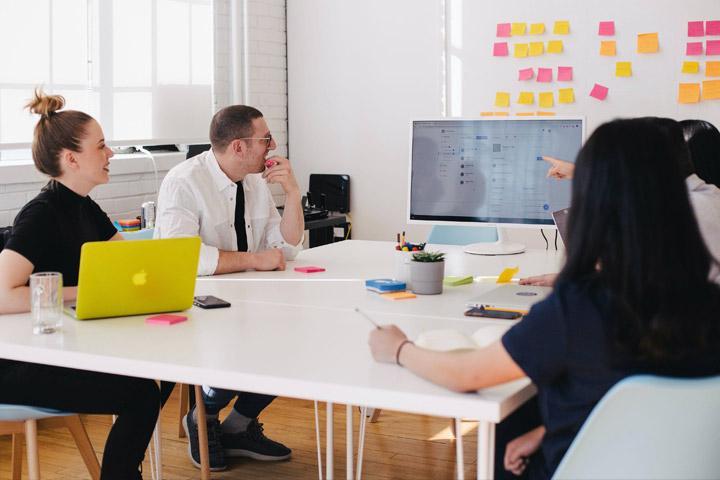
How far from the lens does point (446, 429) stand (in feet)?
11.6

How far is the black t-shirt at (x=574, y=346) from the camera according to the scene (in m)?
1.46

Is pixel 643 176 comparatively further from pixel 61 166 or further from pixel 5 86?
pixel 5 86

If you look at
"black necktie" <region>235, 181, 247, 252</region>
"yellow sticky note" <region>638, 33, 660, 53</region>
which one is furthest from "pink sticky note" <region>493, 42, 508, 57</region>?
"black necktie" <region>235, 181, 247, 252</region>

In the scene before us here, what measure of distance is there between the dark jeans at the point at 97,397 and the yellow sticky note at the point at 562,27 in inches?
127

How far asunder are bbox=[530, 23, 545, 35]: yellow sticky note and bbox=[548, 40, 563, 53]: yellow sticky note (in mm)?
72

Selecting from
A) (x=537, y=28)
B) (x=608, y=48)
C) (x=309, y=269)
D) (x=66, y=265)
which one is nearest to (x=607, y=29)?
(x=608, y=48)

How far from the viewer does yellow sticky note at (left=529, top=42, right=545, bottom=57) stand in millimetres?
4738

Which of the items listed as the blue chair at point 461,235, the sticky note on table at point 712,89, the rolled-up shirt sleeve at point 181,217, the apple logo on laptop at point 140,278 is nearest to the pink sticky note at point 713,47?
the sticky note on table at point 712,89

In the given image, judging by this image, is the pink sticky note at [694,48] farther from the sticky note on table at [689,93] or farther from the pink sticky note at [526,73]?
the pink sticky note at [526,73]

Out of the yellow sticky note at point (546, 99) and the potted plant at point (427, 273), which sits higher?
the yellow sticky note at point (546, 99)

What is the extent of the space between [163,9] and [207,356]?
321 cm

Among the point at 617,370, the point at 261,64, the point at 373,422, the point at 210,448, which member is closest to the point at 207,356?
the point at 617,370

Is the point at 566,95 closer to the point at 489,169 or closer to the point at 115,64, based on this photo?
the point at 489,169

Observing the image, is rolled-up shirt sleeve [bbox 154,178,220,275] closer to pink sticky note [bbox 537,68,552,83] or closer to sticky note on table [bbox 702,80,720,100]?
pink sticky note [bbox 537,68,552,83]
